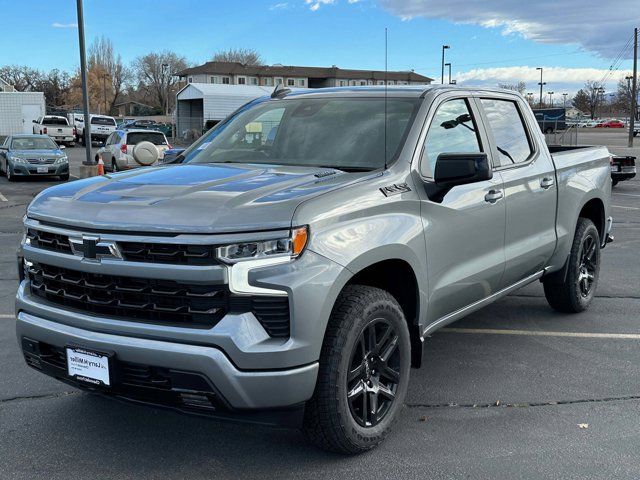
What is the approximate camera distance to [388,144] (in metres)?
4.00

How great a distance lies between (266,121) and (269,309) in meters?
2.17

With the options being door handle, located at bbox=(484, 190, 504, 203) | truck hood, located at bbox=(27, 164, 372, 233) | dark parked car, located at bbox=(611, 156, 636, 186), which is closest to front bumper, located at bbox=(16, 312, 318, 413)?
truck hood, located at bbox=(27, 164, 372, 233)

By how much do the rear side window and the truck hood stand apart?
58.2 ft

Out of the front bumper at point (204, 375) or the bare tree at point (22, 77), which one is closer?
Answer: the front bumper at point (204, 375)

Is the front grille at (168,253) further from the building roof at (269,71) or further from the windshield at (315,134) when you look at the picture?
the building roof at (269,71)

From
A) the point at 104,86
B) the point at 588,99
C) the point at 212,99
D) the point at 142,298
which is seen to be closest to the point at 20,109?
the point at 212,99

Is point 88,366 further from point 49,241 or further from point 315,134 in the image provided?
point 315,134

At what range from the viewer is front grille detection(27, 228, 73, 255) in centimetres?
326

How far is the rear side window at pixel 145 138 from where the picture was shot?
20.8 meters

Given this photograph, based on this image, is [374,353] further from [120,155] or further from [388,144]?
[120,155]

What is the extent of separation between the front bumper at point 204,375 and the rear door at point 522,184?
230cm

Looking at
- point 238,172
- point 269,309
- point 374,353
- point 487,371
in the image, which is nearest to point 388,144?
point 238,172

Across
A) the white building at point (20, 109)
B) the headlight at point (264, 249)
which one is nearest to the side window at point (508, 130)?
the headlight at point (264, 249)

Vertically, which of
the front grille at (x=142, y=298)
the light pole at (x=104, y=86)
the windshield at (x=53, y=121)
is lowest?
the front grille at (x=142, y=298)
